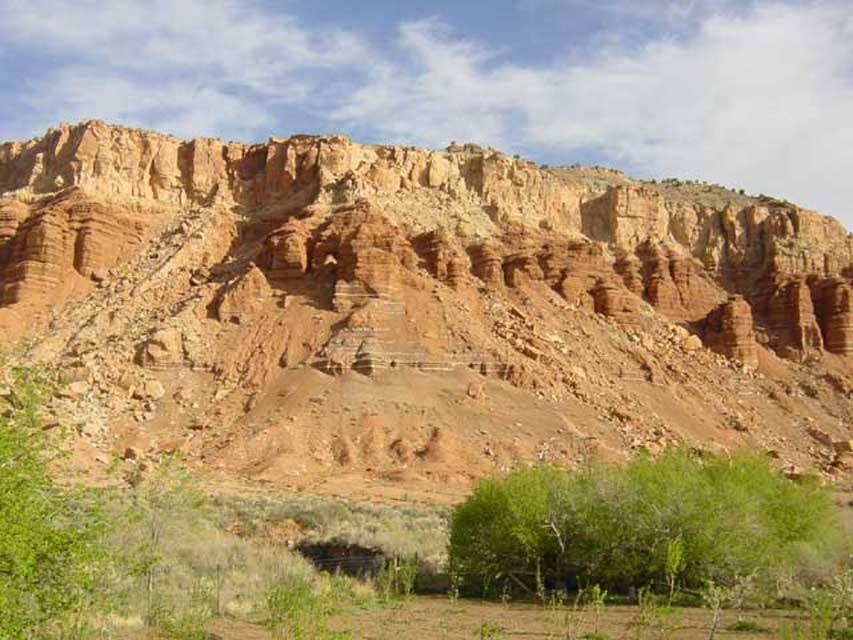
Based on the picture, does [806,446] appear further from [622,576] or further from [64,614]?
[64,614]

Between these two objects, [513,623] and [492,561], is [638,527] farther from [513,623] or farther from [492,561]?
[513,623]

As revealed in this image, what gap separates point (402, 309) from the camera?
183 feet

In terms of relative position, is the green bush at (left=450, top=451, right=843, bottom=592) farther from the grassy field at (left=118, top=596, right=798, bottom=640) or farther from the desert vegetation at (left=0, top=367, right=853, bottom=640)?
the grassy field at (left=118, top=596, right=798, bottom=640)

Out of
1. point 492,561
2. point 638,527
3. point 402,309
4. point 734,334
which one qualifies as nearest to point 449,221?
point 402,309

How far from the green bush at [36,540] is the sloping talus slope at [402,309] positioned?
30.0 metres

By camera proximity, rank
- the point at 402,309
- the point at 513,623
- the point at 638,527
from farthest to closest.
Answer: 1. the point at 402,309
2. the point at 638,527
3. the point at 513,623

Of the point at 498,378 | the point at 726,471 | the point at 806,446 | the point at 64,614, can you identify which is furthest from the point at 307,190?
the point at 64,614

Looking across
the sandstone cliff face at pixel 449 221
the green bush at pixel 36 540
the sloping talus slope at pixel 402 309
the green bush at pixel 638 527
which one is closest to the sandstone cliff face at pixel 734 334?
the sloping talus slope at pixel 402 309

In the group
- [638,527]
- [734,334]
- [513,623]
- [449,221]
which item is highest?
[449,221]

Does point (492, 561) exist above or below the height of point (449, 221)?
below

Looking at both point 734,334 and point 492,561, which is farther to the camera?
point 734,334

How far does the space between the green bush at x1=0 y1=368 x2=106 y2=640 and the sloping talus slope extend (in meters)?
30.0

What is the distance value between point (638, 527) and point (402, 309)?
36843 mm

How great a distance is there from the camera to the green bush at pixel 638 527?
19.3 metres
